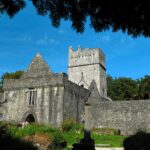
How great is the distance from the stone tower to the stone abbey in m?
17.0

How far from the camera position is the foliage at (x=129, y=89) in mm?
48750

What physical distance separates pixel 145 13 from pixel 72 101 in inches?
1025

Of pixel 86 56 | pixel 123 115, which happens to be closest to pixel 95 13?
pixel 123 115

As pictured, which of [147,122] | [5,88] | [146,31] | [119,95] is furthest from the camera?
[119,95]

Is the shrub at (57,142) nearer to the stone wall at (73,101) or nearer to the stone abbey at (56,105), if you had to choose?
the stone abbey at (56,105)

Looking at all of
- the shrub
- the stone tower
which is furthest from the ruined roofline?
the shrub

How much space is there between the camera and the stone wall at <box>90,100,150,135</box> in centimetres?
2691

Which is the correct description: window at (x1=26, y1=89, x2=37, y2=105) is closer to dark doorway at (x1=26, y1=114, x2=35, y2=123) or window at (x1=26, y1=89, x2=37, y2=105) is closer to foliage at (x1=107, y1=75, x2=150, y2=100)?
dark doorway at (x1=26, y1=114, x2=35, y2=123)

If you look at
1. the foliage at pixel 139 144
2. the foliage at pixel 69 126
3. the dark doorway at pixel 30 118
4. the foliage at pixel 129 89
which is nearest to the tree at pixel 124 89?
the foliage at pixel 129 89

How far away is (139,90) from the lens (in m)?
50.9

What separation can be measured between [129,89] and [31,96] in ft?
95.7

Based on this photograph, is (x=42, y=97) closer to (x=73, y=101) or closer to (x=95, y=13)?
(x=73, y=101)

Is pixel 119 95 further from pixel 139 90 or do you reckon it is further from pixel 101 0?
pixel 101 0

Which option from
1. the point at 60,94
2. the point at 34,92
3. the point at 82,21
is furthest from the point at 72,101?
the point at 82,21
